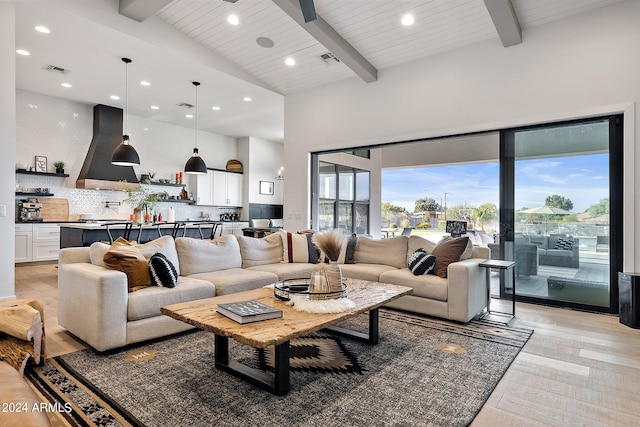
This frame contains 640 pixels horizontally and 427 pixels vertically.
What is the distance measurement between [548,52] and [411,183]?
7.15 meters

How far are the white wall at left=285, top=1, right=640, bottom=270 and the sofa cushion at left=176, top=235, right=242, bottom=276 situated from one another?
2.46 meters

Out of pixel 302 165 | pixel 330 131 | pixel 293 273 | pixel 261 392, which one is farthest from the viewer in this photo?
pixel 302 165

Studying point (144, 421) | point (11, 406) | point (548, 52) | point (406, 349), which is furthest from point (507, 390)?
point (548, 52)

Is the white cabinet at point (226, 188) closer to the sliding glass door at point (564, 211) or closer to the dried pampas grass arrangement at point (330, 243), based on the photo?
the sliding glass door at point (564, 211)

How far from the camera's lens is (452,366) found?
8.39 feet

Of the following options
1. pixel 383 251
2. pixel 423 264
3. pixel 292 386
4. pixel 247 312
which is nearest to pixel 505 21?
pixel 423 264

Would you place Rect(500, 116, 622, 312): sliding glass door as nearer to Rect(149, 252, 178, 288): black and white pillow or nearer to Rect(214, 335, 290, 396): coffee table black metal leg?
Rect(214, 335, 290, 396): coffee table black metal leg

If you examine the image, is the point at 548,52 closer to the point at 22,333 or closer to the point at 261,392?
the point at 261,392

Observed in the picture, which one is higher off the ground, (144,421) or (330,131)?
(330,131)

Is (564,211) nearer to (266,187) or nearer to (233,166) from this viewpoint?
(266,187)

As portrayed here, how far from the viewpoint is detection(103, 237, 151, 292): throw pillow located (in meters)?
2.97

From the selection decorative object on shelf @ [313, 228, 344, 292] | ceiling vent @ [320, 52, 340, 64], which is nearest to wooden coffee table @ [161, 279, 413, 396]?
decorative object on shelf @ [313, 228, 344, 292]

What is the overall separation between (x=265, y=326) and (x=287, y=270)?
2.20 meters

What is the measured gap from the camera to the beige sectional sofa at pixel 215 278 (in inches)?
107
